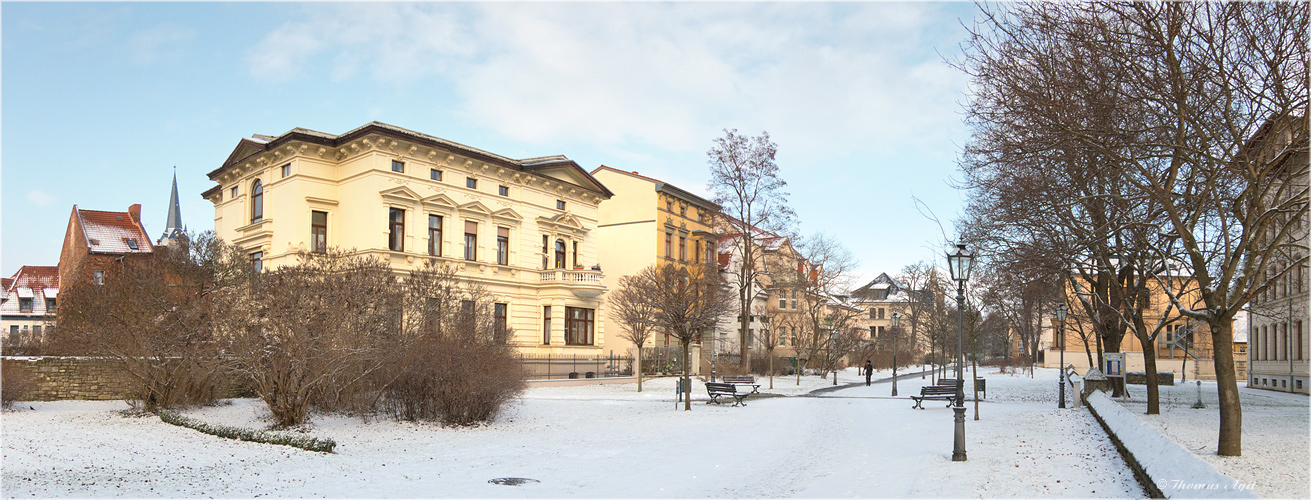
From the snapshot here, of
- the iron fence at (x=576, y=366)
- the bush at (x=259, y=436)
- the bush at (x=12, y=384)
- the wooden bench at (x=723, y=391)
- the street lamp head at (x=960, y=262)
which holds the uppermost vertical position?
the street lamp head at (x=960, y=262)

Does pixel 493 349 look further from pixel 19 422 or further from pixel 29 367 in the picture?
pixel 29 367

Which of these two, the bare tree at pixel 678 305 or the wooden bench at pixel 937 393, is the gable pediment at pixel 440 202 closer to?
the bare tree at pixel 678 305

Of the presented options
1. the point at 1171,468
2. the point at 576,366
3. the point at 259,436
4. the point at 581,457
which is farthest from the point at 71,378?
the point at 1171,468

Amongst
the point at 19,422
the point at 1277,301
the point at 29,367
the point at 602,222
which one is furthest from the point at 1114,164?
the point at 602,222

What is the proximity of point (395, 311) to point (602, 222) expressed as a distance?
3460cm

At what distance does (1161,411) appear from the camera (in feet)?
67.1

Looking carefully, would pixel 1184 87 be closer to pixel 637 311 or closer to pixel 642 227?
pixel 637 311

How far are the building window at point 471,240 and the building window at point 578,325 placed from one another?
5846mm

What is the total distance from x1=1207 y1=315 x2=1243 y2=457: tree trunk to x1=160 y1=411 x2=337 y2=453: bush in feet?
44.4

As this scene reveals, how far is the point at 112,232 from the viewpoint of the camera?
5619cm

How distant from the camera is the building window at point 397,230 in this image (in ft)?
118

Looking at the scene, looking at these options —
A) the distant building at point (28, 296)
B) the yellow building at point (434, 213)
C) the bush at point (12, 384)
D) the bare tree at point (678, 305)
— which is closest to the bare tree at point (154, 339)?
the bush at point (12, 384)

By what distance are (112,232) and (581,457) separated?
55488 mm

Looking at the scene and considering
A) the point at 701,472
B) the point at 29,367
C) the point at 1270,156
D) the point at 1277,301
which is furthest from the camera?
the point at 1277,301
